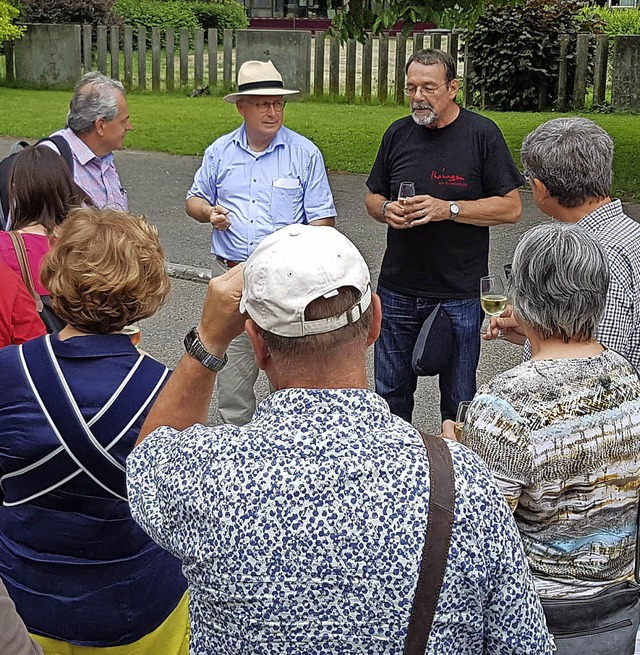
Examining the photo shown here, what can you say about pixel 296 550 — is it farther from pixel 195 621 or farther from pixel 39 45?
pixel 39 45

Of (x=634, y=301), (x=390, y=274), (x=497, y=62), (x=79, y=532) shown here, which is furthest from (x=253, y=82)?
(x=497, y=62)

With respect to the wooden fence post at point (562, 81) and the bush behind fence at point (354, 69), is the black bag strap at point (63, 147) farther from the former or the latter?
the wooden fence post at point (562, 81)

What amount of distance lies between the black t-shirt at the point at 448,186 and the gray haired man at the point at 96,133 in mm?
1739

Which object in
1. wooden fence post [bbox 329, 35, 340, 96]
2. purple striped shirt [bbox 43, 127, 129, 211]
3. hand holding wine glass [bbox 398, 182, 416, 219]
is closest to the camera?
hand holding wine glass [bbox 398, 182, 416, 219]

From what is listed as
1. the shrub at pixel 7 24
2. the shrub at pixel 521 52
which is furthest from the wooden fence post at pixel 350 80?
the shrub at pixel 7 24

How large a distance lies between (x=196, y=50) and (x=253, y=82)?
15.9 meters

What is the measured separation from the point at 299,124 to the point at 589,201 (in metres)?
13.1

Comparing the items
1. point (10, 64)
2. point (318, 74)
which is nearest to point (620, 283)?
point (318, 74)

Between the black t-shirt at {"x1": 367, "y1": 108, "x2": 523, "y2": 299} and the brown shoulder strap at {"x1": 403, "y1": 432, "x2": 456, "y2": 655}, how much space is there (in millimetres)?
3298

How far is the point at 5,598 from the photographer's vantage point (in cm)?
199

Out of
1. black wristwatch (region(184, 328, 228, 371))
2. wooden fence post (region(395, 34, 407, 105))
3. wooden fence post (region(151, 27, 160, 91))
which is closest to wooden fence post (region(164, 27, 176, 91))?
wooden fence post (region(151, 27, 160, 91))

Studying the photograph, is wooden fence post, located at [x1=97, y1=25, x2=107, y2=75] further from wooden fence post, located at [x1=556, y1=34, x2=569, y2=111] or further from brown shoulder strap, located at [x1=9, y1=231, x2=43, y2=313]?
brown shoulder strap, located at [x1=9, y1=231, x2=43, y2=313]

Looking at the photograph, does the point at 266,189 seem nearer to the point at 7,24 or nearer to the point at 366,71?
the point at 366,71

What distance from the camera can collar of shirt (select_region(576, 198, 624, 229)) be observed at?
361cm
